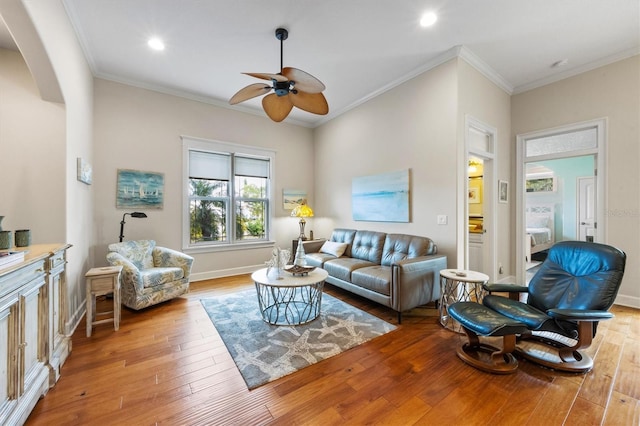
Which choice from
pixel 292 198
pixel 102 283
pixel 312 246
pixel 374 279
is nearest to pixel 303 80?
pixel 374 279

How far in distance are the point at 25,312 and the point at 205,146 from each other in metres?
3.52

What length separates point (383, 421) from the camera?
5.01ft

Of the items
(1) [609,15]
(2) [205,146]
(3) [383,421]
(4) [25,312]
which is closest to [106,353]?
(4) [25,312]

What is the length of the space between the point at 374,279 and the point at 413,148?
2.02 meters

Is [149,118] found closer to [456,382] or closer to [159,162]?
[159,162]

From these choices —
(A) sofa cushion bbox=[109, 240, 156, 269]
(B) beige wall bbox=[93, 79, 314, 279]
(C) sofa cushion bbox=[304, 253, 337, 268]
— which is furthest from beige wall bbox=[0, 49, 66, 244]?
(C) sofa cushion bbox=[304, 253, 337, 268]

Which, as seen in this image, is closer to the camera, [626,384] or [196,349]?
[626,384]

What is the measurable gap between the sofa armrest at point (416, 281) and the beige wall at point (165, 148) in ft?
10.2

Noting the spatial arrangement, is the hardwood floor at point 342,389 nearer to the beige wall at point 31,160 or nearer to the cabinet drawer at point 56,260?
the cabinet drawer at point 56,260

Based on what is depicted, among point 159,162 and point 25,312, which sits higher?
point 159,162

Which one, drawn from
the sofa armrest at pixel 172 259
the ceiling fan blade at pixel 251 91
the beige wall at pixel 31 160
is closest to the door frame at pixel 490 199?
the ceiling fan blade at pixel 251 91

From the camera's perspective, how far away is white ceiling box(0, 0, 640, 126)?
2.53 meters

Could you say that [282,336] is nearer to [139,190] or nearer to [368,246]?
[368,246]

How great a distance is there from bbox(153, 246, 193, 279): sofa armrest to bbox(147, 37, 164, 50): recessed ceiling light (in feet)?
8.66
